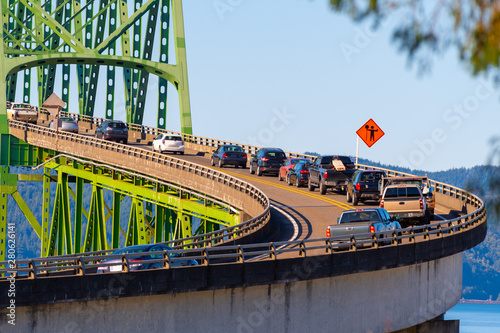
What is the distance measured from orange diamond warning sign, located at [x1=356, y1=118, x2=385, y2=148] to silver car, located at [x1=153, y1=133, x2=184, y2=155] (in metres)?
19.6

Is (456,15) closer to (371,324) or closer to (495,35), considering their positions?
(495,35)

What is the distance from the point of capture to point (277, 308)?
23.4m

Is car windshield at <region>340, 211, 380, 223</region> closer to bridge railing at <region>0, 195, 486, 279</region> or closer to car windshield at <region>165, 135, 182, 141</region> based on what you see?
bridge railing at <region>0, 195, 486, 279</region>

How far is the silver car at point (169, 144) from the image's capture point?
63188 mm

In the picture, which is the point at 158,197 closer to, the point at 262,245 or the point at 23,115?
the point at 262,245

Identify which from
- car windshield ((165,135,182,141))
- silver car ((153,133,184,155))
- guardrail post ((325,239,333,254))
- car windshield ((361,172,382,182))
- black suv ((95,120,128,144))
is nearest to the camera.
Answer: guardrail post ((325,239,333,254))

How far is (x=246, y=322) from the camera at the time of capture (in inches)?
883

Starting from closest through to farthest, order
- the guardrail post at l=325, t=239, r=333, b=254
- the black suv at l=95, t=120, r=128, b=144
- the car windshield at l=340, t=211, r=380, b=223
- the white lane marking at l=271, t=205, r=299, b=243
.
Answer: the guardrail post at l=325, t=239, r=333, b=254, the car windshield at l=340, t=211, r=380, b=223, the white lane marking at l=271, t=205, r=299, b=243, the black suv at l=95, t=120, r=128, b=144

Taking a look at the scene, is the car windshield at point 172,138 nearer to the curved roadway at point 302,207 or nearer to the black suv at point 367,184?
the curved roadway at point 302,207

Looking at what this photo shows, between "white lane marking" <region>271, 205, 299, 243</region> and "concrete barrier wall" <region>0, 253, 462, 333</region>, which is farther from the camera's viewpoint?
"white lane marking" <region>271, 205, 299, 243</region>

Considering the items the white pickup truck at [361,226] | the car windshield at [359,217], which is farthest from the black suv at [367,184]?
the car windshield at [359,217]

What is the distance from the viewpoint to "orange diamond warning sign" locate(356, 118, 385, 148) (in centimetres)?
4694

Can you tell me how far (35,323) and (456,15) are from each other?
1149 centimetres

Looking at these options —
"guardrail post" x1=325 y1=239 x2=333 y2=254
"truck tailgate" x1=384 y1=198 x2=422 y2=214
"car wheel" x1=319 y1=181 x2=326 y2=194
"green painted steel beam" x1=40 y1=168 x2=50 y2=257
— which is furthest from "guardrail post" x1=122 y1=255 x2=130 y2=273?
"green painted steel beam" x1=40 y1=168 x2=50 y2=257
